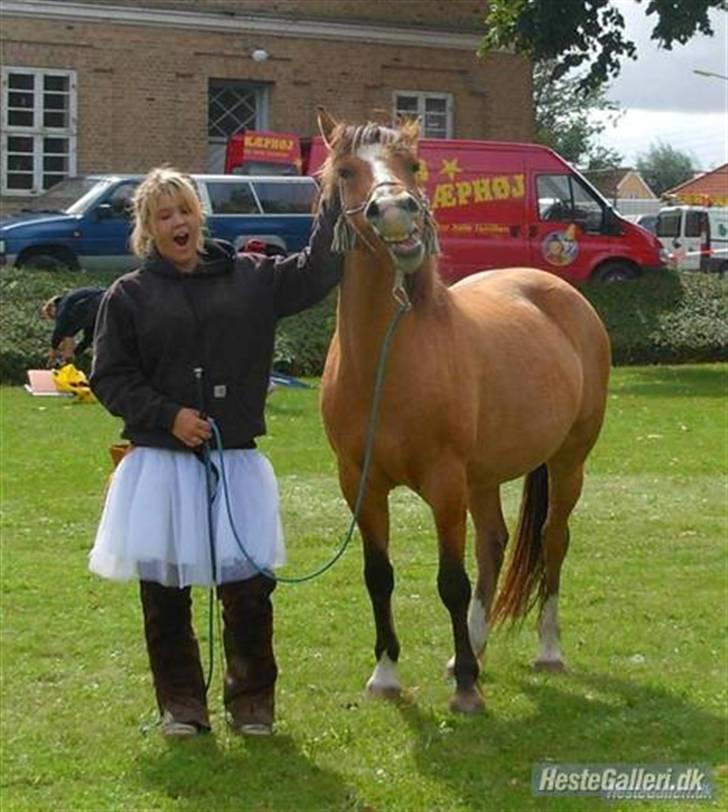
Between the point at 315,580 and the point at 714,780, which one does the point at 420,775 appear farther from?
the point at 315,580

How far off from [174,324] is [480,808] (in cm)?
197

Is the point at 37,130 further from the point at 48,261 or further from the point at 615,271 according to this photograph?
the point at 615,271

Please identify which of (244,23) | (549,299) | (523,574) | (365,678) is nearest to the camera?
(365,678)

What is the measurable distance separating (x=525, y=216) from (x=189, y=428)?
65.8 feet

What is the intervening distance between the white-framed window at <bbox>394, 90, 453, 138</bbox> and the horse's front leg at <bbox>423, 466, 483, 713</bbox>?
29.2 metres

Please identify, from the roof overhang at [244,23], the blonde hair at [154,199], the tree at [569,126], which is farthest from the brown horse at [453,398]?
the tree at [569,126]

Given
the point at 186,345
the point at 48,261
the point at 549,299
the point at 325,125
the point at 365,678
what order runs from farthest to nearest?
1. the point at 48,261
2. the point at 549,299
3. the point at 365,678
4. the point at 325,125
5. the point at 186,345

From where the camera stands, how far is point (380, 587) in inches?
259

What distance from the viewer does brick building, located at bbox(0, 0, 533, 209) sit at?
3138 cm

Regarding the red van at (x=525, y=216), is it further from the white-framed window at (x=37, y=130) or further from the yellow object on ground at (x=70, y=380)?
the white-framed window at (x=37, y=130)

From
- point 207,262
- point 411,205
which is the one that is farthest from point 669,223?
point 411,205

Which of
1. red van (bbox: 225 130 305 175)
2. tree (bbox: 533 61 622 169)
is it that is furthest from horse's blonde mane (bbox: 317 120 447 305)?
tree (bbox: 533 61 622 169)

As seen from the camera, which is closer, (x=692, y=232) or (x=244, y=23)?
(x=244, y=23)

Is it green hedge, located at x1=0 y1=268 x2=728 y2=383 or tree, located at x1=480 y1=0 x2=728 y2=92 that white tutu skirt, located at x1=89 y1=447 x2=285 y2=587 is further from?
tree, located at x1=480 y1=0 x2=728 y2=92
